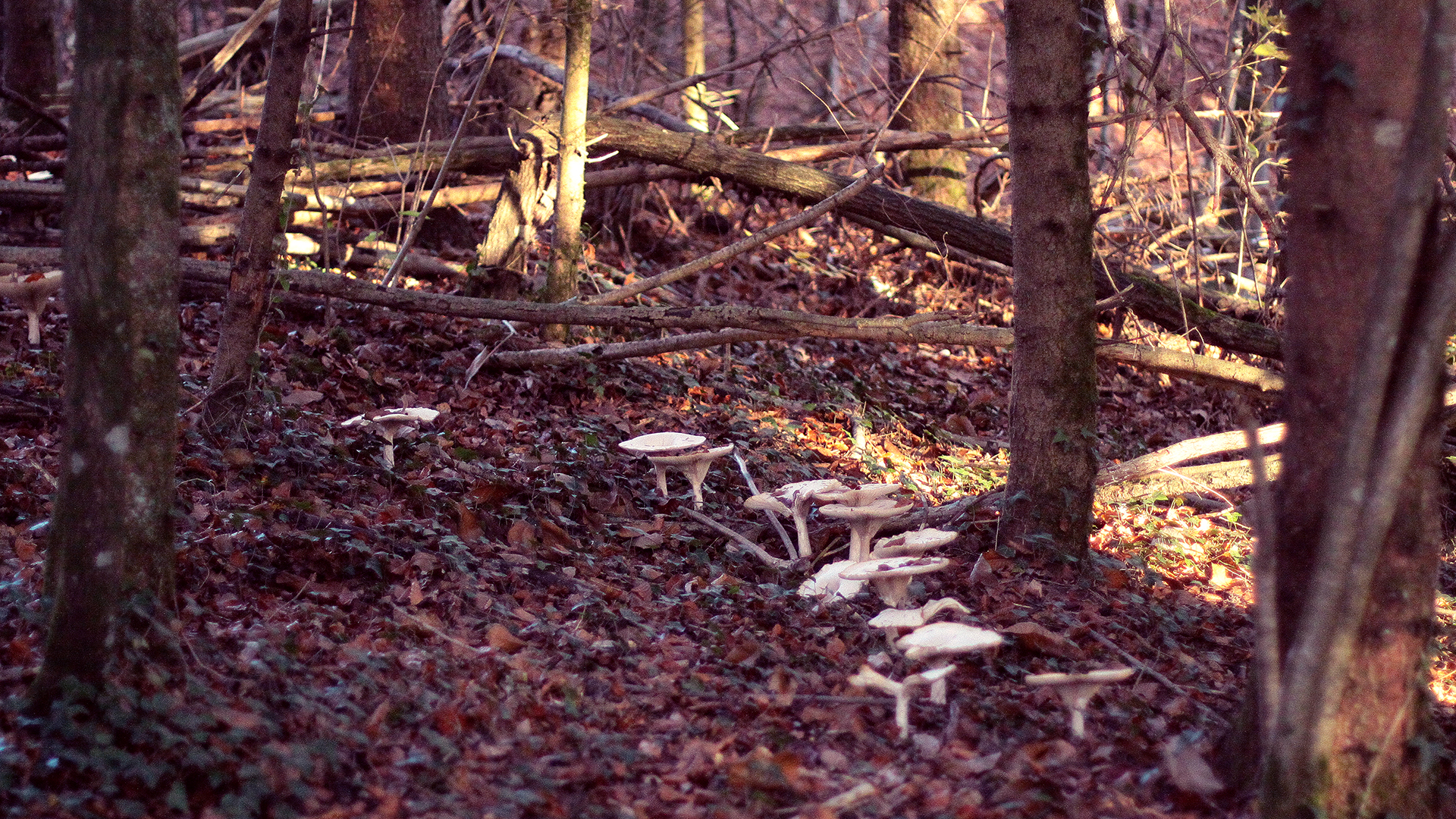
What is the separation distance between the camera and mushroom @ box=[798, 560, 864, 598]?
15.1 feet

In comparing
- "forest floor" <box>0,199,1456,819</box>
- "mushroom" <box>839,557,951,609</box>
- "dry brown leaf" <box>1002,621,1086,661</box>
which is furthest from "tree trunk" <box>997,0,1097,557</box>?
"mushroom" <box>839,557,951,609</box>

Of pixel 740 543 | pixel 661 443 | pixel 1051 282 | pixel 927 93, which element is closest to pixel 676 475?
pixel 661 443

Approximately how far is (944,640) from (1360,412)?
4.58 ft

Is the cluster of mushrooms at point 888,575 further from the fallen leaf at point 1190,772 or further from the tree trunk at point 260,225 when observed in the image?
the tree trunk at point 260,225

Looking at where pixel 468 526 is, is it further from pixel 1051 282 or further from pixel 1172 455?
pixel 1172 455

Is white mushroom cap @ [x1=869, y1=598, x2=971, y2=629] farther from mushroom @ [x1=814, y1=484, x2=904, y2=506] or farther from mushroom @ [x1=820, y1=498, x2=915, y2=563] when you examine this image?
mushroom @ [x1=814, y1=484, x2=904, y2=506]

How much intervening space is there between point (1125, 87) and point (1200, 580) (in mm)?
2588

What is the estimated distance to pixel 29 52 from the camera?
9.26m

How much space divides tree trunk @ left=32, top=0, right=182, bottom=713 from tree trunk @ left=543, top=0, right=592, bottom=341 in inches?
173

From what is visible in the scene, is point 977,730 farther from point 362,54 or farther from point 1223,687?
point 362,54

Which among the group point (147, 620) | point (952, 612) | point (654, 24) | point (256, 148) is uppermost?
point (654, 24)

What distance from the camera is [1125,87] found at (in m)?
5.39

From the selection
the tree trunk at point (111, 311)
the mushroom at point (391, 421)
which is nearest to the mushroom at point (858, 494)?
the mushroom at point (391, 421)

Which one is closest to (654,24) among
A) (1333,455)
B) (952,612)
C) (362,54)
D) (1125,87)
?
(362,54)
